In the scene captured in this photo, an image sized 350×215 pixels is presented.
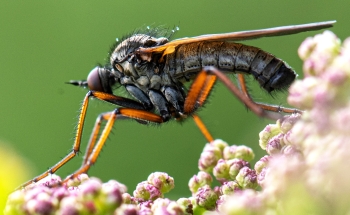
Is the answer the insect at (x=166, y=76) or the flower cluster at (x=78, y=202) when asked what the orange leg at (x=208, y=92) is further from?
the flower cluster at (x=78, y=202)

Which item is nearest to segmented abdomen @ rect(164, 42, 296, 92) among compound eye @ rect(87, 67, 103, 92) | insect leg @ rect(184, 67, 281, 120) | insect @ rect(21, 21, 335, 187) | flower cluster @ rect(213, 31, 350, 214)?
insect @ rect(21, 21, 335, 187)

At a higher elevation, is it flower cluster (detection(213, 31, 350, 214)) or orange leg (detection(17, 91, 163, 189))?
orange leg (detection(17, 91, 163, 189))

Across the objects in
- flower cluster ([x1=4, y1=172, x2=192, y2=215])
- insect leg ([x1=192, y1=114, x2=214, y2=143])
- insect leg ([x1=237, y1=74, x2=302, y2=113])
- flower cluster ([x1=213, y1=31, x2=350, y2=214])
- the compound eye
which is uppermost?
the compound eye

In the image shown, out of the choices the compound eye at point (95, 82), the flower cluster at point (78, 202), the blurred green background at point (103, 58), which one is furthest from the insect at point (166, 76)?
the blurred green background at point (103, 58)

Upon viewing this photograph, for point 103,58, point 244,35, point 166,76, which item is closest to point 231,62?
point 166,76

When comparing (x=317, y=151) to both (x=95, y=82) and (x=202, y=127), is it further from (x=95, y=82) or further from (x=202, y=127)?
(x=95, y=82)

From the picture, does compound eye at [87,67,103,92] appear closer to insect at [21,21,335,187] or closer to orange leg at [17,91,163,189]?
insect at [21,21,335,187]

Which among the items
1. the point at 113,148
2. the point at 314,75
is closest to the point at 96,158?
the point at 314,75
